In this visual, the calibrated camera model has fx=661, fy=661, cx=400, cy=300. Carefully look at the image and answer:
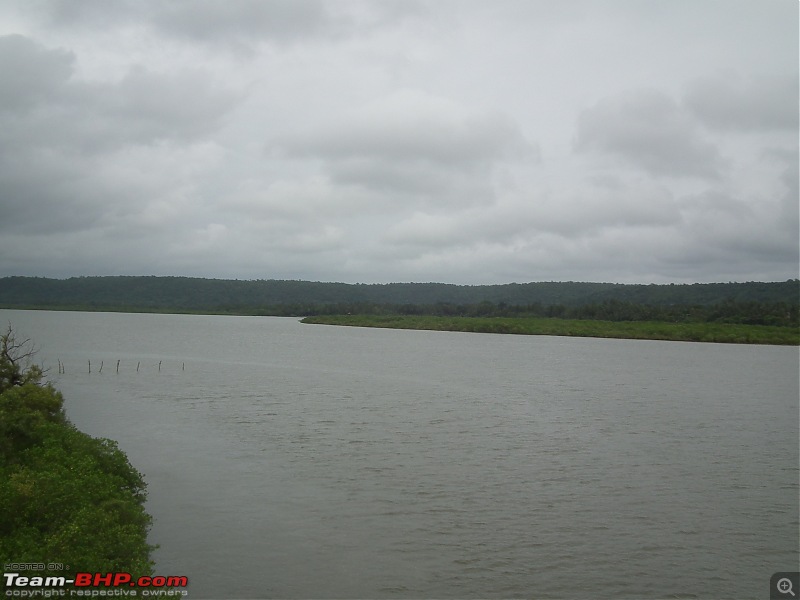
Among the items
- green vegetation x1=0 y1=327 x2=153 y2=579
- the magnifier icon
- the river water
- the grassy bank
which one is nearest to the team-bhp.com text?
green vegetation x1=0 y1=327 x2=153 y2=579

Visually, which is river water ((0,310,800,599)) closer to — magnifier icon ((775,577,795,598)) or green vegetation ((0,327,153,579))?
magnifier icon ((775,577,795,598))

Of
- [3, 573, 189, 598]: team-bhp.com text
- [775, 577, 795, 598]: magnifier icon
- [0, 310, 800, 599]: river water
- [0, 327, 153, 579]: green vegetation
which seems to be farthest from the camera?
[0, 310, 800, 599]: river water

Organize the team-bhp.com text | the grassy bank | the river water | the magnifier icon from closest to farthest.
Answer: the team-bhp.com text < the magnifier icon < the river water < the grassy bank

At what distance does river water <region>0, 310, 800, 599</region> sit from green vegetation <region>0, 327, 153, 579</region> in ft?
4.36

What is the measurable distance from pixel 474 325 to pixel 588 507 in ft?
369

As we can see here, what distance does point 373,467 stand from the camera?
73.2ft

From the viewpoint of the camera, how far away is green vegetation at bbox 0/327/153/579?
11489mm

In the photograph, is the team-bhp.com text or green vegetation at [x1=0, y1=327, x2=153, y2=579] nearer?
the team-bhp.com text

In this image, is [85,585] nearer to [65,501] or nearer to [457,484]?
[65,501]

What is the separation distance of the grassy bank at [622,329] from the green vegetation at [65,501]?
349ft

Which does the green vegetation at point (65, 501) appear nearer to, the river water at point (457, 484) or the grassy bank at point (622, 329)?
the river water at point (457, 484)

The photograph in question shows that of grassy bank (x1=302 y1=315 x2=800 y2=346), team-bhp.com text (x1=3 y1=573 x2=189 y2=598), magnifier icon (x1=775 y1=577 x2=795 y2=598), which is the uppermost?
grassy bank (x1=302 y1=315 x2=800 y2=346)

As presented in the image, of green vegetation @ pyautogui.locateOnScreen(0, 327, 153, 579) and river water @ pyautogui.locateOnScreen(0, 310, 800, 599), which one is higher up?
green vegetation @ pyautogui.locateOnScreen(0, 327, 153, 579)

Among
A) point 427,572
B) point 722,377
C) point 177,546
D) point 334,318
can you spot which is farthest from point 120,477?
point 334,318
